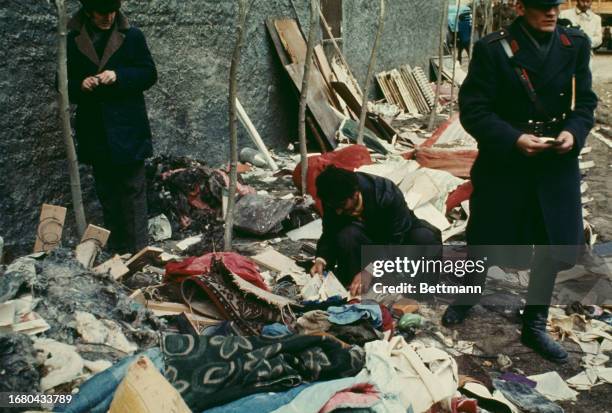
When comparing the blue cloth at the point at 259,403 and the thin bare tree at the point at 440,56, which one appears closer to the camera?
the blue cloth at the point at 259,403

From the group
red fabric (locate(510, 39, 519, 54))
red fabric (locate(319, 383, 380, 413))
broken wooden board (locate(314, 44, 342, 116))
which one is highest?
red fabric (locate(510, 39, 519, 54))

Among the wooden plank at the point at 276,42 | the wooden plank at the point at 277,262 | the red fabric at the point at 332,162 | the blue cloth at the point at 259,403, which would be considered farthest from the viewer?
the wooden plank at the point at 276,42

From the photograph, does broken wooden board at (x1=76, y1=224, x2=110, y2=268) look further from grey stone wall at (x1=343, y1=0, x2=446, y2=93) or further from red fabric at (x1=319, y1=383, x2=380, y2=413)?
grey stone wall at (x1=343, y1=0, x2=446, y2=93)

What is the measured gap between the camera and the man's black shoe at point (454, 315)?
13.6ft

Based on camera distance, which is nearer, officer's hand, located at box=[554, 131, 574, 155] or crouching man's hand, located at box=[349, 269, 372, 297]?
officer's hand, located at box=[554, 131, 574, 155]

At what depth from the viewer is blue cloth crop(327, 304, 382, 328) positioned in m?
3.50

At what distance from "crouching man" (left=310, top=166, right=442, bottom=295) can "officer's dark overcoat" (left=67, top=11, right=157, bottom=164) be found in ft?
4.45

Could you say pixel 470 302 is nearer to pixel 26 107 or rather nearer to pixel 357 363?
pixel 357 363

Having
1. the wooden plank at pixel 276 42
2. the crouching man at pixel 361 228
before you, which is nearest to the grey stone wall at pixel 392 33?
the wooden plank at pixel 276 42

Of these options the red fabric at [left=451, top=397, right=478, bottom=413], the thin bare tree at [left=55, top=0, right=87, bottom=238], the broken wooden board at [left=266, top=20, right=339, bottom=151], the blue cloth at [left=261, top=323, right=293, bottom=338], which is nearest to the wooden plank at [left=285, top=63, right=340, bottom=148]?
the broken wooden board at [left=266, top=20, right=339, bottom=151]

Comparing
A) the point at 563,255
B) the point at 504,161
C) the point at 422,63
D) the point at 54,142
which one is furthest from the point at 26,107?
the point at 422,63

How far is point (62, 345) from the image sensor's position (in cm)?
292

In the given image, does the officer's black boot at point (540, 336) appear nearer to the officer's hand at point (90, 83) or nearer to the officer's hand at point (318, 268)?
the officer's hand at point (318, 268)

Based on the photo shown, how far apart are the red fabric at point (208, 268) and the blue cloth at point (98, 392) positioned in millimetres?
1329
